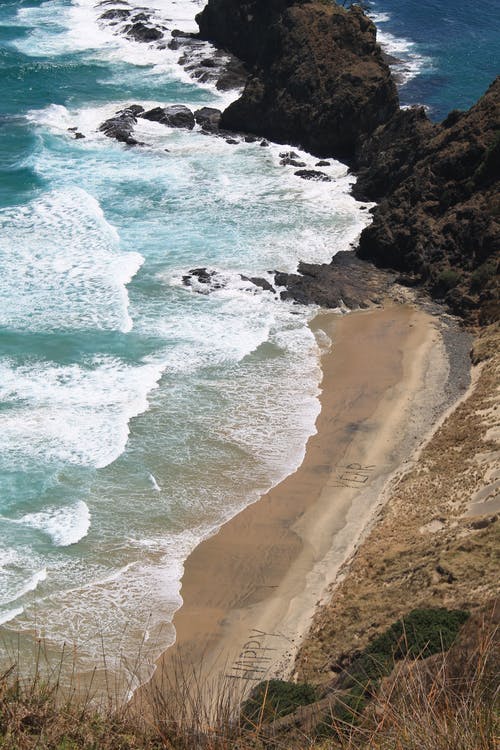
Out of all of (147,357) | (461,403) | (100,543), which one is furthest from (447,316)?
(100,543)

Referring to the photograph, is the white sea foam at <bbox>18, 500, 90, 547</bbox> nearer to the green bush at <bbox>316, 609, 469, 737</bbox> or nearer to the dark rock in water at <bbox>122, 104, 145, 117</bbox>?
the green bush at <bbox>316, 609, 469, 737</bbox>

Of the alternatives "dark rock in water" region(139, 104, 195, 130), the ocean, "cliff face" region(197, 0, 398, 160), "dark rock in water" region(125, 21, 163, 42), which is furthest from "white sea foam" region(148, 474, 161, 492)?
"dark rock in water" region(125, 21, 163, 42)

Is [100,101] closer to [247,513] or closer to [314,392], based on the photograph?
[314,392]

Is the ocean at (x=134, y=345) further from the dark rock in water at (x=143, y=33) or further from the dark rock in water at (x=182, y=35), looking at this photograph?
the dark rock in water at (x=143, y=33)

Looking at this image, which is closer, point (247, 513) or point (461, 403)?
point (247, 513)

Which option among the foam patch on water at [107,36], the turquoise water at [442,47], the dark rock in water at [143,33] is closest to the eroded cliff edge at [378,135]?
the foam patch on water at [107,36]
